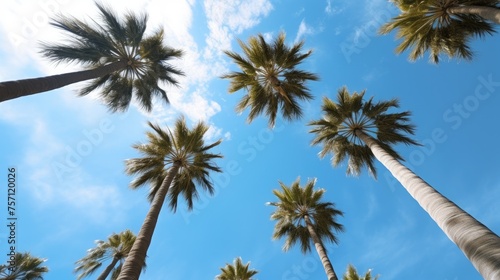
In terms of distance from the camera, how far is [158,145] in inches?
517

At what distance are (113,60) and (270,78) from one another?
7682 millimetres

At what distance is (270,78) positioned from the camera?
1483 cm

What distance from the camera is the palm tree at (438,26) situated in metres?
11.5

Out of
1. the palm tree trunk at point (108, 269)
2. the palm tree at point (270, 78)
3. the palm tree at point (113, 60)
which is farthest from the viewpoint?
the palm tree trunk at point (108, 269)

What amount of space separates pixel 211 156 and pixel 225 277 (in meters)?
12.9

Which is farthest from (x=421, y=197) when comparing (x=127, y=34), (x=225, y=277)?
(x=225, y=277)

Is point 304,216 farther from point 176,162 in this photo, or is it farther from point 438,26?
point 438,26

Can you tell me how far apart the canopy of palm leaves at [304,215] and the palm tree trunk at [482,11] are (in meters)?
11.5

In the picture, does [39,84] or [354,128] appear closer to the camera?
[39,84]

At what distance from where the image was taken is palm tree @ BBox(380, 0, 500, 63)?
37.9ft

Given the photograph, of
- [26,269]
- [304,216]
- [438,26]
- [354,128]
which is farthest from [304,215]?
[26,269]

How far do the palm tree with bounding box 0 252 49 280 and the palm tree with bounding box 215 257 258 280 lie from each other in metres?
13.5

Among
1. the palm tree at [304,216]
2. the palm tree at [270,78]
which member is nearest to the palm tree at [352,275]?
the palm tree at [304,216]

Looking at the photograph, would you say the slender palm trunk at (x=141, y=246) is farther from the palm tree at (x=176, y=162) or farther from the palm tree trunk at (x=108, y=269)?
the palm tree trunk at (x=108, y=269)
